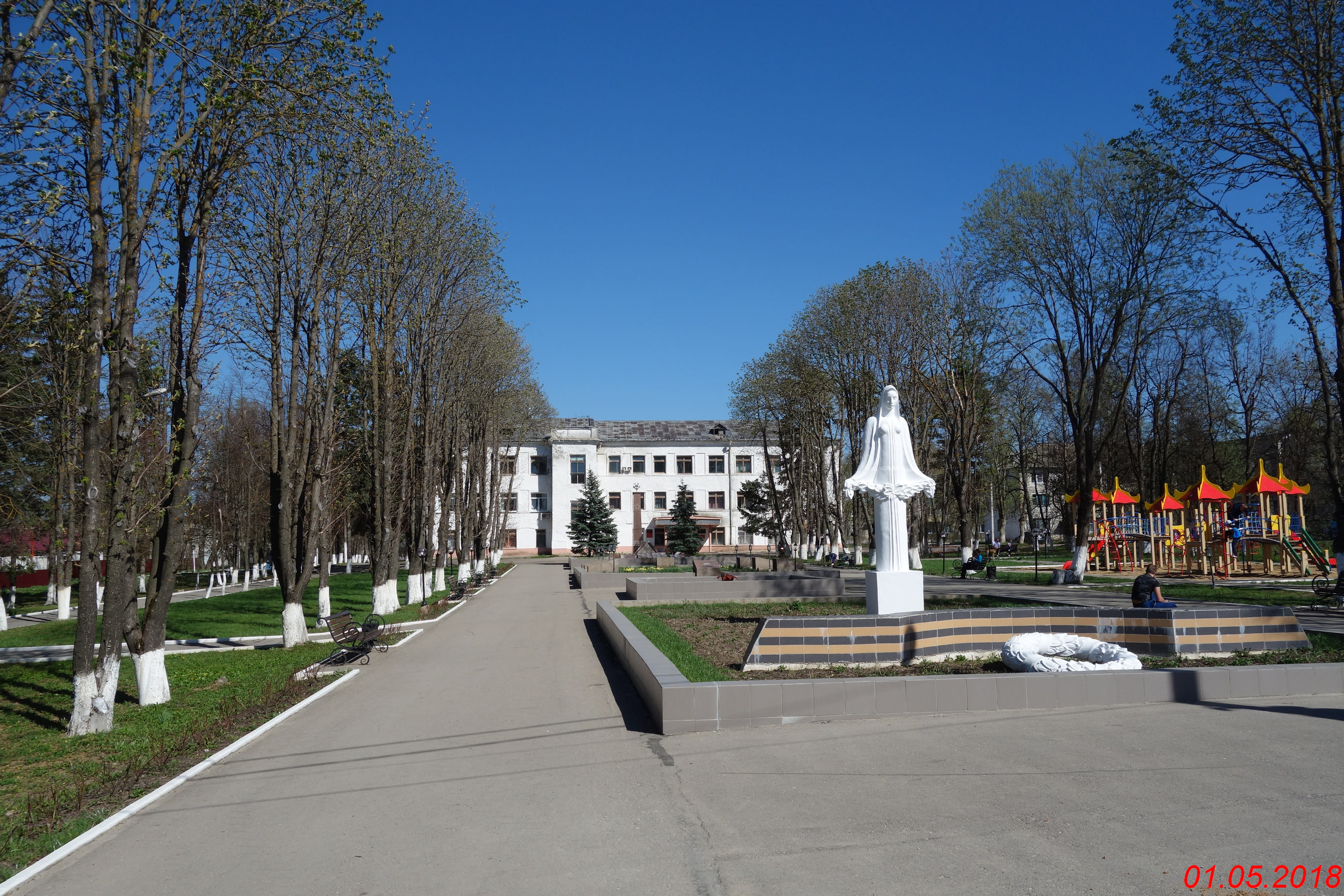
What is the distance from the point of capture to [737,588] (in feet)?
81.0

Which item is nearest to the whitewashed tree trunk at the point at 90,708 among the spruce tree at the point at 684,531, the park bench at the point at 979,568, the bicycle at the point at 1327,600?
the bicycle at the point at 1327,600

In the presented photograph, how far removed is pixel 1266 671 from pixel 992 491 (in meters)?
56.4

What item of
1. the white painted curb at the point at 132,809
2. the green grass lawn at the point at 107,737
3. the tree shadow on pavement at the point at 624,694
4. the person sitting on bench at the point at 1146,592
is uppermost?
the person sitting on bench at the point at 1146,592

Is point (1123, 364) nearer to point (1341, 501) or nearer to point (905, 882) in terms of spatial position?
point (1341, 501)

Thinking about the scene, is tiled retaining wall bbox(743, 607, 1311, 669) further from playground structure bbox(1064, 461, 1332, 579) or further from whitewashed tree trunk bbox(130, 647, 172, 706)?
playground structure bbox(1064, 461, 1332, 579)

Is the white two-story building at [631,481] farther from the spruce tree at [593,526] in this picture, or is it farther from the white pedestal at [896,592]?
the white pedestal at [896,592]

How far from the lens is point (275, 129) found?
11.9 m

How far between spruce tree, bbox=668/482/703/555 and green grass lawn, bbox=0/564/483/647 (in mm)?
31736

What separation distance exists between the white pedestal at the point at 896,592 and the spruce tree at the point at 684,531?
4827 cm

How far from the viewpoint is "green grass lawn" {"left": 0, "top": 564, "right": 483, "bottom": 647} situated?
1883 centimetres

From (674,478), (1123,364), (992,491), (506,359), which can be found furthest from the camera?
(674,478)

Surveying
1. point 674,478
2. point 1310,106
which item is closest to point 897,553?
point 1310,106

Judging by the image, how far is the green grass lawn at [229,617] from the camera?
18828 mm

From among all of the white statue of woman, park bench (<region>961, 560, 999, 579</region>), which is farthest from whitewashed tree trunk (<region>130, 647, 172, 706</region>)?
park bench (<region>961, 560, 999, 579</region>)
